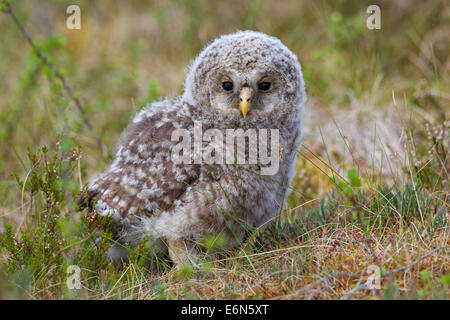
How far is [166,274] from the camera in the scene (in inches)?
129

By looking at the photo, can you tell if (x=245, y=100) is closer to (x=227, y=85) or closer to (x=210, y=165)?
(x=227, y=85)

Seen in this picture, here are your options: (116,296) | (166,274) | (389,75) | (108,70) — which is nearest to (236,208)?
(166,274)

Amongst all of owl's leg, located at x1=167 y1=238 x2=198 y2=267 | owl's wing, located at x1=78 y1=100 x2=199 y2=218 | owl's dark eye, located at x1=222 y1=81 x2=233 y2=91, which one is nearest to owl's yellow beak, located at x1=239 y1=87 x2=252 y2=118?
owl's dark eye, located at x1=222 y1=81 x2=233 y2=91

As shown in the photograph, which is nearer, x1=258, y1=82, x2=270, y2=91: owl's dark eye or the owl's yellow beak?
the owl's yellow beak

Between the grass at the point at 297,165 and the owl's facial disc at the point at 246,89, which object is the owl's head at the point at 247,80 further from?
the grass at the point at 297,165

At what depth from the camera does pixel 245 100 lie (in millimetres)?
3285

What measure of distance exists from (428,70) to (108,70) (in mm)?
4463

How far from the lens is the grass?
2928 mm

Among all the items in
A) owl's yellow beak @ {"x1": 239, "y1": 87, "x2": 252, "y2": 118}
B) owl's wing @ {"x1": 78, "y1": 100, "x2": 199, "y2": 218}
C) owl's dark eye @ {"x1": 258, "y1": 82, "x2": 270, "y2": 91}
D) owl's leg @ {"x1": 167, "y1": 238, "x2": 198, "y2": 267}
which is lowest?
owl's leg @ {"x1": 167, "y1": 238, "x2": 198, "y2": 267}

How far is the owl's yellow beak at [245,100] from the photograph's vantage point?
3281 mm

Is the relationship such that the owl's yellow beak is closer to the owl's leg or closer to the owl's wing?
the owl's wing

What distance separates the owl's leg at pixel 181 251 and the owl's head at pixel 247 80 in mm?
886

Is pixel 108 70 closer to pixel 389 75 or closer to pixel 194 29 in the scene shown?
pixel 194 29

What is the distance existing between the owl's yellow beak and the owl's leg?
91cm
